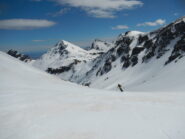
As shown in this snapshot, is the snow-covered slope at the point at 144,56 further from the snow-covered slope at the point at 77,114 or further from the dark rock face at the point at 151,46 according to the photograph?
the snow-covered slope at the point at 77,114

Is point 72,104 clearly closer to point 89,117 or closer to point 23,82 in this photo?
point 89,117

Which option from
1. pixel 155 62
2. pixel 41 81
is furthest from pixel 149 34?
pixel 41 81

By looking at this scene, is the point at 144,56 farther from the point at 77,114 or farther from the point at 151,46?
the point at 77,114

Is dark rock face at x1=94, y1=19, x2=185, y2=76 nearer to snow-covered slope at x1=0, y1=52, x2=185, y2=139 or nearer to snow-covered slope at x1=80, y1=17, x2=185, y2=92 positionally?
snow-covered slope at x1=80, y1=17, x2=185, y2=92

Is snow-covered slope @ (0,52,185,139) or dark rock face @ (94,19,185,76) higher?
dark rock face @ (94,19,185,76)

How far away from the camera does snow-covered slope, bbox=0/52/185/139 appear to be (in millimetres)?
7133

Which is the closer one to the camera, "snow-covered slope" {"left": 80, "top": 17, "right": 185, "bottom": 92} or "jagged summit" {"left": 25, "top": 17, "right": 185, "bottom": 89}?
"snow-covered slope" {"left": 80, "top": 17, "right": 185, "bottom": 92}

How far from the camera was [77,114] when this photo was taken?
333 inches

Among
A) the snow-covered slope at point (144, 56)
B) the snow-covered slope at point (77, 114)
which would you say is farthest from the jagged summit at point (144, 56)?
the snow-covered slope at point (77, 114)

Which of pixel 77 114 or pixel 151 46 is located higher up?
pixel 151 46

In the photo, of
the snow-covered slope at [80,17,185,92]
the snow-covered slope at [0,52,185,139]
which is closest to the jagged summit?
the snow-covered slope at [80,17,185,92]

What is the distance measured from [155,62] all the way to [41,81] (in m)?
83.6

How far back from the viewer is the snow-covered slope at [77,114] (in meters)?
7.13

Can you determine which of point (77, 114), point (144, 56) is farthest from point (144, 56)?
point (77, 114)
